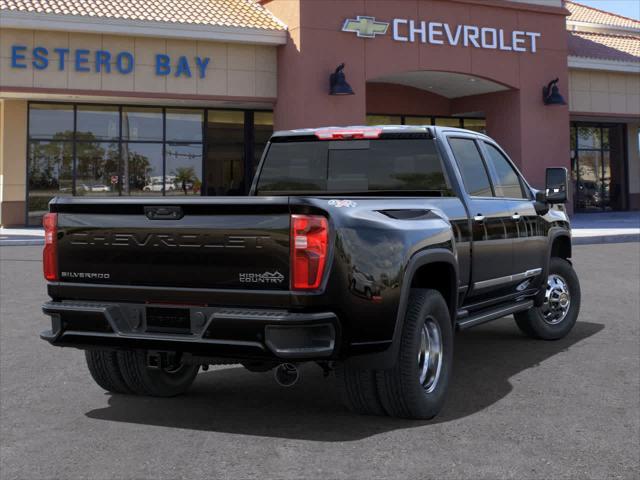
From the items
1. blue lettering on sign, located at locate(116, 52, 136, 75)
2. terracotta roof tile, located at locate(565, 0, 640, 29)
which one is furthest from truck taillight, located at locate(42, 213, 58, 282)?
terracotta roof tile, located at locate(565, 0, 640, 29)

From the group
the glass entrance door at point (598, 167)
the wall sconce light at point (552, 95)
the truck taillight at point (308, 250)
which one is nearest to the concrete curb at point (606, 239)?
the wall sconce light at point (552, 95)

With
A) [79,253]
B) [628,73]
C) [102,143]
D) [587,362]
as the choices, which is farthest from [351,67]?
[79,253]

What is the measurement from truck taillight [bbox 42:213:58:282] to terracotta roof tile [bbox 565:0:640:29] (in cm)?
3943

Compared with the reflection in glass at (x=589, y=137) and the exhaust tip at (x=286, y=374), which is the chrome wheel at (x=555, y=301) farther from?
the reflection in glass at (x=589, y=137)

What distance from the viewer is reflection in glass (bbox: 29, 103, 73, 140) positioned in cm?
2730

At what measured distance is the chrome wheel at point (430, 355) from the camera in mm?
5258

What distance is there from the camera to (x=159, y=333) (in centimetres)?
479

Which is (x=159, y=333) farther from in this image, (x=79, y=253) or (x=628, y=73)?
(x=628, y=73)

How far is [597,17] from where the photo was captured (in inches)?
1663

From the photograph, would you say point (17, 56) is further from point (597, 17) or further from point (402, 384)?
point (597, 17)

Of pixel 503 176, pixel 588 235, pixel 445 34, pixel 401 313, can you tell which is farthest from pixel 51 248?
pixel 445 34

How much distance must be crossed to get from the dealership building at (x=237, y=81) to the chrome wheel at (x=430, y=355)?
21.0 m

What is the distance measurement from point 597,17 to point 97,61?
28244 millimetres

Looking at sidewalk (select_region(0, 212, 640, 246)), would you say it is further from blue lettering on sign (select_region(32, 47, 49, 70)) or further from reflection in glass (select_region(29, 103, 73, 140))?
blue lettering on sign (select_region(32, 47, 49, 70))
